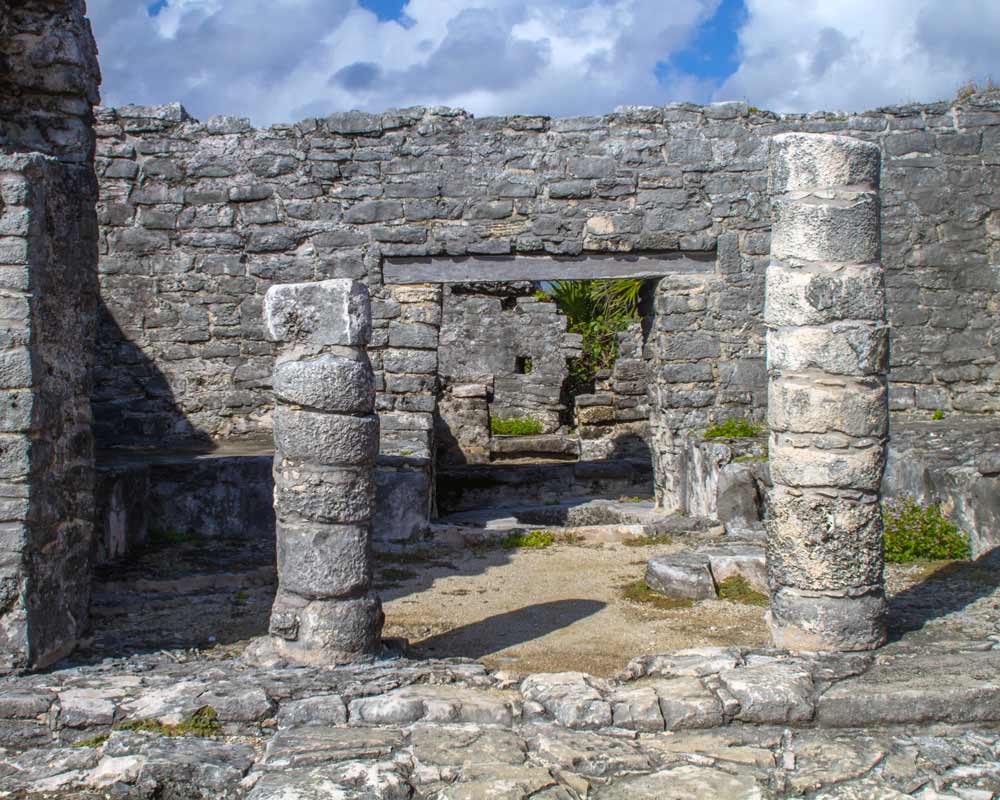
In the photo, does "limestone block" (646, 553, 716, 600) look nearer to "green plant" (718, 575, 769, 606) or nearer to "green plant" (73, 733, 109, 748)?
"green plant" (718, 575, 769, 606)

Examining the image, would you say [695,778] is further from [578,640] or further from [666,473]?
[666,473]

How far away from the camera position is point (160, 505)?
8.47 meters

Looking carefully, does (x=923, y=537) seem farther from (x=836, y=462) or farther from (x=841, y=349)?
(x=841, y=349)

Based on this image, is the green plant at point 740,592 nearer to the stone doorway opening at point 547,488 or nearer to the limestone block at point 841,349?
the stone doorway opening at point 547,488

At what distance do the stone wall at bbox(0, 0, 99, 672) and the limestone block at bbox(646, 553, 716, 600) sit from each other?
12.3 ft

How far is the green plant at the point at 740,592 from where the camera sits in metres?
6.98

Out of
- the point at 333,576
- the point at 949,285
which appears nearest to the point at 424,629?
the point at 333,576

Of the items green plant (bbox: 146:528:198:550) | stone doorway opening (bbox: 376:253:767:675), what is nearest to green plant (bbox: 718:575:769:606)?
stone doorway opening (bbox: 376:253:767:675)

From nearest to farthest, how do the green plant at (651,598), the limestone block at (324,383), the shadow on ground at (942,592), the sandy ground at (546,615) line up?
the limestone block at (324,383) < the shadow on ground at (942,592) < the sandy ground at (546,615) < the green plant at (651,598)

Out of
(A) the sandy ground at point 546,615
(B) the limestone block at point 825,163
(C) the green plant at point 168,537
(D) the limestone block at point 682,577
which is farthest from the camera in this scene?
(C) the green plant at point 168,537

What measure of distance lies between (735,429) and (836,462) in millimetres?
4485

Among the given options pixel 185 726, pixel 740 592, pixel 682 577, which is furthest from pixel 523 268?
pixel 185 726

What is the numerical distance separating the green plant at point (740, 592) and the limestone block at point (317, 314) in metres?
3.35

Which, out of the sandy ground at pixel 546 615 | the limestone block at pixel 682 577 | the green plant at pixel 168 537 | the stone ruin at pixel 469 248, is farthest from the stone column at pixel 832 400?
the green plant at pixel 168 537
